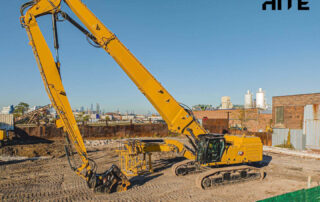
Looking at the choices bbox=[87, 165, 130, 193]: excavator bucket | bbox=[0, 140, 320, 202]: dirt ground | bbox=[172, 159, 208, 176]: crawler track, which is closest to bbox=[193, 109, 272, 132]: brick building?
bbox=[0, 140, 320, 202]: dirt ground

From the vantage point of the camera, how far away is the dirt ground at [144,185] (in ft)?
27.7

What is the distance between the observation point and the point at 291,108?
2380 cm

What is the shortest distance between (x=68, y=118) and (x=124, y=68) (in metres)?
2.78

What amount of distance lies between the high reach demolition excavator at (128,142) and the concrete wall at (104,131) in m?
15.7

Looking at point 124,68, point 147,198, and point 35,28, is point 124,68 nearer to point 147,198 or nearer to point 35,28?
point 35,28

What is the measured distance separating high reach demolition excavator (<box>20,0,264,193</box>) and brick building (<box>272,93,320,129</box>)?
1533cm

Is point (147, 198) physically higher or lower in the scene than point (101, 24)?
lower

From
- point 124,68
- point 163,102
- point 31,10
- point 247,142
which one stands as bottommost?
point 247,142

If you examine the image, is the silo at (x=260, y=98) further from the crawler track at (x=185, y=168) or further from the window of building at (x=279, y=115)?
the crawler track at (x=185, y=168)

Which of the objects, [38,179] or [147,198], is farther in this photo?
[38,179]

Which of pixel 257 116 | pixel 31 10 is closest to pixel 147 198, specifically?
pixel 31 10

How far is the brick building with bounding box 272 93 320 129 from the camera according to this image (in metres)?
23.3

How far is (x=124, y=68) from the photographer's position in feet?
29.8

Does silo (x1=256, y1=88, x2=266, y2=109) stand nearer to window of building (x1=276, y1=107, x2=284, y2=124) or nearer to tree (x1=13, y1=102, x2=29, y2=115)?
window of building (x1=276, y1=107, x2=284, y2=124)
